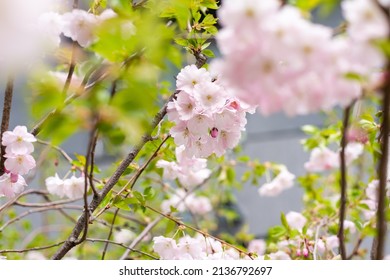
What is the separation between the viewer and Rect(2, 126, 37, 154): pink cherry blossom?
1.18 metres

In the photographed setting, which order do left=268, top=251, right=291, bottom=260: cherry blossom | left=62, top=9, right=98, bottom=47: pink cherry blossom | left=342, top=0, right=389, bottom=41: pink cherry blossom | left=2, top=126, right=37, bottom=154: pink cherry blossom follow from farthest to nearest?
left=268, top=251, right=291, bottom=260: cherry blossom < left=2, top=126, right=37, bottom=154: pink cherry blossom < left=62, top=9, right=98, bottom=47: pink cherry blossom < left=342, top=0, right=389, bottom=41: pink cherry blossom

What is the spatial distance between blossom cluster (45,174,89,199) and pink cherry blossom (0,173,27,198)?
305 mm

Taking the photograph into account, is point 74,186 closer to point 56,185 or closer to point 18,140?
point 56,185

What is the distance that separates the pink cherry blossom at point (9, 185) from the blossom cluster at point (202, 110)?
1.14 ft

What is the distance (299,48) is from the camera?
60 centimetres

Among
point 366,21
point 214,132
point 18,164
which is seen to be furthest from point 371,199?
point 366,21

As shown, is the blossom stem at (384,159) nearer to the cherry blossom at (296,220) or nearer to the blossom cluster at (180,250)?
the blossom cluster at (180,250)

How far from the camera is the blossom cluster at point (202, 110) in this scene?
42.1 inches

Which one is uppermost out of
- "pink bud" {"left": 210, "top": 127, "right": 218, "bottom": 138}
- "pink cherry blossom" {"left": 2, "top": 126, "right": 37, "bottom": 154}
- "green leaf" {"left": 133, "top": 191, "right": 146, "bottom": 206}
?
"pink bud" {"left": 210, "top": 127, "right": 218, "bottom": 138}

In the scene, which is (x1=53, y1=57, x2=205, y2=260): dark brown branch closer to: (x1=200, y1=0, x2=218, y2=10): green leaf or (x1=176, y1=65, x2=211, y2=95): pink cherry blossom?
(x1=176, y1=65, x2=211, y2=95): pink cherry blossom

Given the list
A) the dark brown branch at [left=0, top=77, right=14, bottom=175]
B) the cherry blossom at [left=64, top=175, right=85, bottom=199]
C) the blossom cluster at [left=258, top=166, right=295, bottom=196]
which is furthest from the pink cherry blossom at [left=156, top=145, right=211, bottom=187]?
the blossom cluster at [left=258, top=166, right=295, bottom=196]

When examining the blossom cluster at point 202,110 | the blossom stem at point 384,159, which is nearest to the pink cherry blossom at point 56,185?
the blossom cluster at point 202,110

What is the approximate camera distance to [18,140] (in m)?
1.19

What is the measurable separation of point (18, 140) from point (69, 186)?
0.36 m
